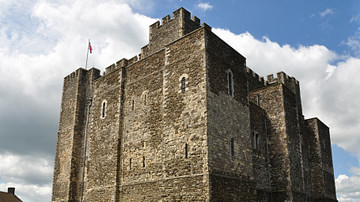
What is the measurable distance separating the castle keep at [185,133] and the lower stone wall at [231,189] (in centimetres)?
4

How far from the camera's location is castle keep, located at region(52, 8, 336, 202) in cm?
1603

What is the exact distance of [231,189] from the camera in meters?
15.9

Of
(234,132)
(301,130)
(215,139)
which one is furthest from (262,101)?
(215,139)

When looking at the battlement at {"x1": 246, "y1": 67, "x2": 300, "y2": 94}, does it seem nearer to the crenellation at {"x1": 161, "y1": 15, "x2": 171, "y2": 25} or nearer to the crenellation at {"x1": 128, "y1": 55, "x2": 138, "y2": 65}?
the crenellation at {"x1": 161, "y1": 15, "x2": 171, "y2": 25}

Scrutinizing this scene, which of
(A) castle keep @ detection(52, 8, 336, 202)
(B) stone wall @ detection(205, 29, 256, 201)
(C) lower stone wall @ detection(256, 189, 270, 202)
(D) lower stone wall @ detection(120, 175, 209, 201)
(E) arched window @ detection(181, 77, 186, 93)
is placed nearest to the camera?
(D) lower stone wall @ detection(120, 175, 209, 201)

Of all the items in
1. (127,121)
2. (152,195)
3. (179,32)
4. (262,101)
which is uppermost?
(179,32)

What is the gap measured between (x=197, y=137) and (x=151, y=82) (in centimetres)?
532

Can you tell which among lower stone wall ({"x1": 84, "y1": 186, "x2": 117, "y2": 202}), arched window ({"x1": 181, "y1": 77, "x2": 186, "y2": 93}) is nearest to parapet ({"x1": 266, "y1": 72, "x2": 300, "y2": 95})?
arched window ({"x1": 181, "y1": 77, "x2": 186, "y2": 93})

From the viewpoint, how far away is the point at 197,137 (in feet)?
51.9

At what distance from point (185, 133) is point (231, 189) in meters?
3.31

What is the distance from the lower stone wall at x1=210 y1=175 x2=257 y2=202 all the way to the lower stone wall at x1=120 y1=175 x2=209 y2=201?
47 cm

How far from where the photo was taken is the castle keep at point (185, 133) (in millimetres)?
16031

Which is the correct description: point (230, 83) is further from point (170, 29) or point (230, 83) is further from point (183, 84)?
point (170, 29)

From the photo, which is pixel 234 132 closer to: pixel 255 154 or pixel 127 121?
pixel 255 154
